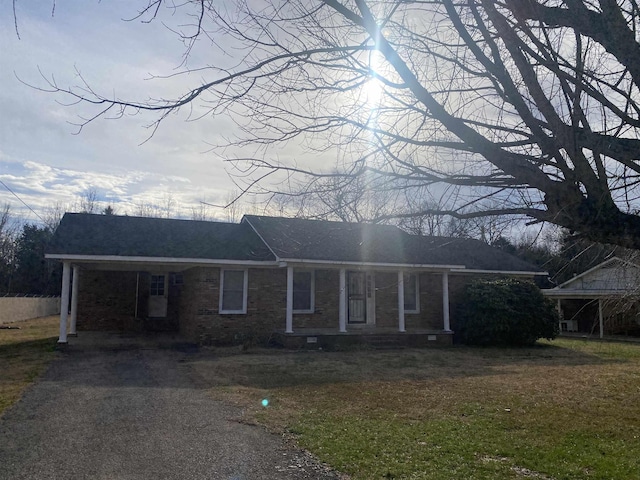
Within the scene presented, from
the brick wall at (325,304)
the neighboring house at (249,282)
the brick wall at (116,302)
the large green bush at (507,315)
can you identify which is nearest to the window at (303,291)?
the neighboring house at (249,282)

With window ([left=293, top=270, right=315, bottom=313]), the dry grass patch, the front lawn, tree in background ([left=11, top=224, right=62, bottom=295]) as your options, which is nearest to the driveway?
the dry grass patch

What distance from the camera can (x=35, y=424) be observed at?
700 cm

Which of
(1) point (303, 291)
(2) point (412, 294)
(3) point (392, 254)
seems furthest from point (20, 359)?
(2) point (412, 294)

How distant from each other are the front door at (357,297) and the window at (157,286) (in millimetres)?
7652

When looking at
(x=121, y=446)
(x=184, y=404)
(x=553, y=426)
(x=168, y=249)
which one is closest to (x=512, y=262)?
(x=168, y=249)

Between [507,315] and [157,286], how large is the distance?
13.3 meters

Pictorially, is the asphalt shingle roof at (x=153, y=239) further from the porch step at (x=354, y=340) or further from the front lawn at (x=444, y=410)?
the front lawn at (x=444, y=410)

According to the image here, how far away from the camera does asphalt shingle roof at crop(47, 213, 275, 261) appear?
15992 millimetres

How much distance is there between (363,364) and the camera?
13.3 meters

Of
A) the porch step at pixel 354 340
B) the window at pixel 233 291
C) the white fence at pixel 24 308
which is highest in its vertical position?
the window at pixel 233 291

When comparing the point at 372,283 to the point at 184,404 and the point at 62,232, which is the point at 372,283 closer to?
the point at 62,232

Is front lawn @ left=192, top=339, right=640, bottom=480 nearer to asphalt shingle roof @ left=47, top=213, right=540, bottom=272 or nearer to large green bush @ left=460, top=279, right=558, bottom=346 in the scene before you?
large green bush @ left=460, top=279, right=558, bottom=346

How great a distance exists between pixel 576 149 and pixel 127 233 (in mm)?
16159

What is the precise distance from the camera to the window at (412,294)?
20.3 metres
